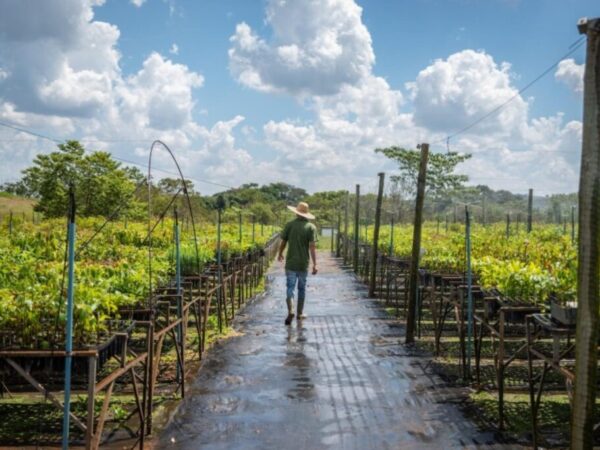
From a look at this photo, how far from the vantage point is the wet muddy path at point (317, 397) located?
16.0 feet

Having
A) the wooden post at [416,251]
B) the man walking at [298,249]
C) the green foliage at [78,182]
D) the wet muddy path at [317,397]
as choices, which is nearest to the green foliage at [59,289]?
the wet muddy path at [317,397]

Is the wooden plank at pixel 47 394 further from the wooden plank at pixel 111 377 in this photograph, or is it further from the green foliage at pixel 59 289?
the green foliage at pixel 59 289

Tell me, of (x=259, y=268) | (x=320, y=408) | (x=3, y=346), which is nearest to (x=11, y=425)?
(x=3, y=346)

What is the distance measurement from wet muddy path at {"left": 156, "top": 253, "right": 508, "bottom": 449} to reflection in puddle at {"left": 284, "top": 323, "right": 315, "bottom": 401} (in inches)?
0.4

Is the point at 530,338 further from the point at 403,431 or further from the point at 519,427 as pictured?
the point at 403,431

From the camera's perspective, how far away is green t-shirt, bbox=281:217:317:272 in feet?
33.0

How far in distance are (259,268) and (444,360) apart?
33.9ft

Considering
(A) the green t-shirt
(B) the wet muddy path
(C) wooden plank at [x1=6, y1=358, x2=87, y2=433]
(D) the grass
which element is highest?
(D) the grass

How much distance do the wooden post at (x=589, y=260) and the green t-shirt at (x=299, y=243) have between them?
667 centimetres

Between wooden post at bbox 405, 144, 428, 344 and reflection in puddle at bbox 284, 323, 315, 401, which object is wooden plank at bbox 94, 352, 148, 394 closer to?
reflection in puddle at bbox 284, 323, 315, 401

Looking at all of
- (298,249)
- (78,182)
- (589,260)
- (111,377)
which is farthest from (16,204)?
(589,260)

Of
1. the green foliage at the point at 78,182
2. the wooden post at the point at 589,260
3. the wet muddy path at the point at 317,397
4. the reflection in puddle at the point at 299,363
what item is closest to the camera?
the wooden post at the point at 589,260

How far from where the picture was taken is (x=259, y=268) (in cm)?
1755

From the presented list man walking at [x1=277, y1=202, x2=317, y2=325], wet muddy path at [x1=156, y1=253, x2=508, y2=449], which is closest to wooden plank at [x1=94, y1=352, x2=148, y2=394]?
wet muddy path at [x1=156, y1=253, x2=508, y2=449]
